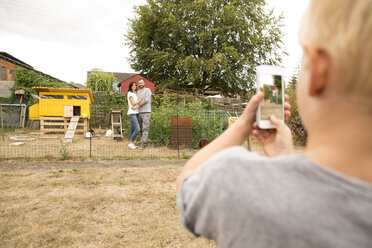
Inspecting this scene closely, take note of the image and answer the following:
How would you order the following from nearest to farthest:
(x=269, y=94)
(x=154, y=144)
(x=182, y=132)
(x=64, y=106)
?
(x=269, y=94)
(x=182, y=132)
(x=154, y=144)
(x=64, y=106)

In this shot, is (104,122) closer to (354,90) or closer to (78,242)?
(78,242)

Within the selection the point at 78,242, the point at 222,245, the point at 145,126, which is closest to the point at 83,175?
the point at 78,242

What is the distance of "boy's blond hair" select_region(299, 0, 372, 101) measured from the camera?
18.8 inches

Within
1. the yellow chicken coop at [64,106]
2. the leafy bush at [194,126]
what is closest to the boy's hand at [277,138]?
the leafy bush at [194,126]

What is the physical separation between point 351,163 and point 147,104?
25.5ft

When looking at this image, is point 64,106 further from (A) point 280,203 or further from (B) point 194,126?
(A) point 280,203

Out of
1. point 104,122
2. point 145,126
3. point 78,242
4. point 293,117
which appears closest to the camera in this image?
point 78,242

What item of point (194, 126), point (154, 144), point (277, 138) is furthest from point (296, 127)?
point (277, 138)

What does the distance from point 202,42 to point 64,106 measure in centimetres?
1378

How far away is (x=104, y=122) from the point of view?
1323 cm

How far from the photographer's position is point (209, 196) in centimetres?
58

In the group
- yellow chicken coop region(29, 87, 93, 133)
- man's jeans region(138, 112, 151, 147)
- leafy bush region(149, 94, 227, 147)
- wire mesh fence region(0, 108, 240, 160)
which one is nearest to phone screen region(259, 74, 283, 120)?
wire mesh fence region(0, 108, 240, 160)

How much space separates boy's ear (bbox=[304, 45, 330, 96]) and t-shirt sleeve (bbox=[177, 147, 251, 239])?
21cm

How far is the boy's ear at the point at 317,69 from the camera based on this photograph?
512mm
